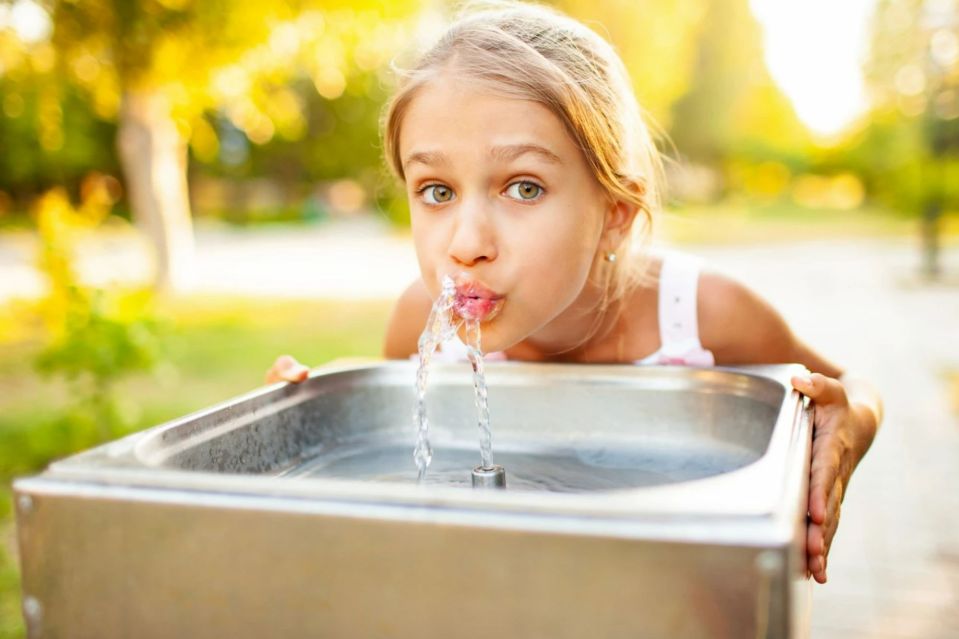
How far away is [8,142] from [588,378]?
2720 centimetres

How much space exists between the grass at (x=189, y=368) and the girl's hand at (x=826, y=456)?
207cm

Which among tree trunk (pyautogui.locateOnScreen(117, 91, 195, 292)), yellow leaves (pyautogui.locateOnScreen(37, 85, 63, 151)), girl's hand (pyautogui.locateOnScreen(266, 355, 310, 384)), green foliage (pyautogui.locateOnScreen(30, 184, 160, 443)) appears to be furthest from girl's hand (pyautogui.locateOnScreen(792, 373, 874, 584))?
yellow leaves (pyautogui.locateOnScreen(37, 85, 63, 151))

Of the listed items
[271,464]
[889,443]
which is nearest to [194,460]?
[271,464]

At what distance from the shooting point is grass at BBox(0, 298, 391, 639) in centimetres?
376

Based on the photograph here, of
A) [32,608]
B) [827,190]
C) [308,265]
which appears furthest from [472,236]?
[827,190]

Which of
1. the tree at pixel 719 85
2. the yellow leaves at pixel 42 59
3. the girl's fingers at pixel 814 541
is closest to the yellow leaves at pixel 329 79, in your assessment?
the yellow leaves at pixel 42 59

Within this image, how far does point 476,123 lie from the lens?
0.98 meters

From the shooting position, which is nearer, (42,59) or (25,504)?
(25,504)

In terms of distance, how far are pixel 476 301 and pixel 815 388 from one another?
0.37 meters

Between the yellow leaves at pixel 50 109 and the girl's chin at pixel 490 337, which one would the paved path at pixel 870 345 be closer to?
the yellow leaves at pixel 50 109

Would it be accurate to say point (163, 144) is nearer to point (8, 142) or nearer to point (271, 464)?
point (271, 464)

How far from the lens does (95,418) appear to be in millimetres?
3988

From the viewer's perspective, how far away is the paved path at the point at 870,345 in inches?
98.0

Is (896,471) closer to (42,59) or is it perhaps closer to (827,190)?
(42,59)
